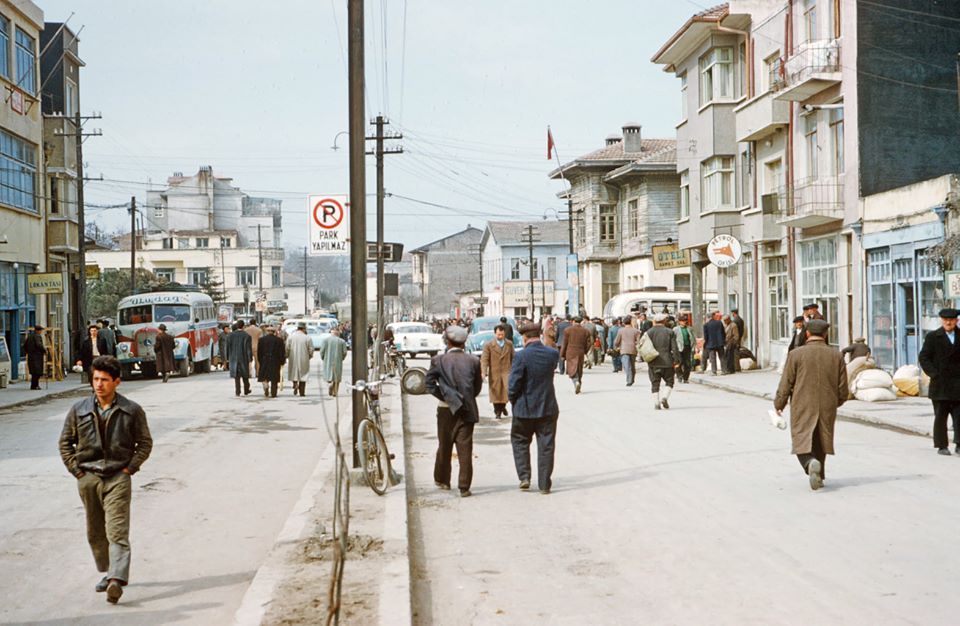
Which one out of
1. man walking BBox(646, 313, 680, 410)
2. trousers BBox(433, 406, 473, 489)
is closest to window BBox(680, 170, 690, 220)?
man walking BBox(646, 313, 680, 410)

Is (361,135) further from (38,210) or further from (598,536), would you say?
(38,210)

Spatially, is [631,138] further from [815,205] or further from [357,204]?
[357,204]

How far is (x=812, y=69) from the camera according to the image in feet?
95.8

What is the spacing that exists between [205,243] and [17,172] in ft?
230

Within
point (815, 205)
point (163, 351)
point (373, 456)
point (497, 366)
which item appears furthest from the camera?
point (163, 351)

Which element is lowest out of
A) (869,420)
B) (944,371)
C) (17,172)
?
(869,420)

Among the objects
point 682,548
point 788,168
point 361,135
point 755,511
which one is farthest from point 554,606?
point 788,168

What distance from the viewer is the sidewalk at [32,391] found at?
25.8 metres

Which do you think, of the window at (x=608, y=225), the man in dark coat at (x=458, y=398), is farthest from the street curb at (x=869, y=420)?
the window at (x=608, y=225)

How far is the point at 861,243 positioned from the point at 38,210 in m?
27.7

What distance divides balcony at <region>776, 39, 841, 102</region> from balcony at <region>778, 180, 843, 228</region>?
7.95 feet

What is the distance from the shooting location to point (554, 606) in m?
6.94

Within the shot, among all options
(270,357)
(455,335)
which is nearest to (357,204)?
(455,335)

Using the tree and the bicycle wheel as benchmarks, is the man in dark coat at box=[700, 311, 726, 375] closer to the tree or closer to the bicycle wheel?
the bicycle wheel
